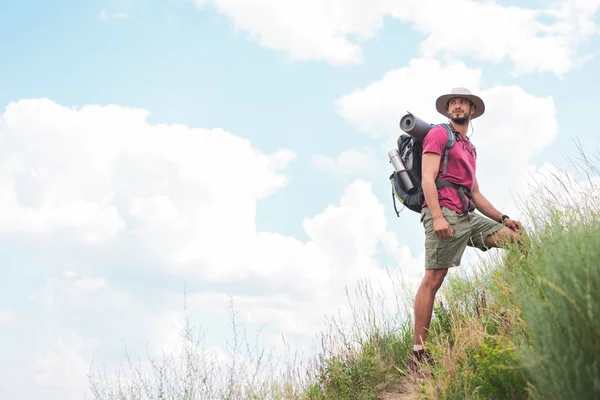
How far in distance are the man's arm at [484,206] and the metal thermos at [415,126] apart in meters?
0.84

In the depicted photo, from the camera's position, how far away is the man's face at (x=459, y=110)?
21.6 feet

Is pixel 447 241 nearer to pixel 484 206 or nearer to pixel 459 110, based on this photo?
pixel 484 206

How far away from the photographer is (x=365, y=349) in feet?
24.7

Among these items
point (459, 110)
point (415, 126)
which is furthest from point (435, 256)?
point (459, 110)

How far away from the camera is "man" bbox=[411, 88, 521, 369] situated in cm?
591

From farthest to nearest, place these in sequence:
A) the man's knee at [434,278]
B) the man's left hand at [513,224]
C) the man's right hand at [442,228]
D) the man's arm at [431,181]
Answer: the man's left hand at [513,224]
the man's knee at [434,278]
the man's arm at [431,181]
the man's right hand at [442,228]

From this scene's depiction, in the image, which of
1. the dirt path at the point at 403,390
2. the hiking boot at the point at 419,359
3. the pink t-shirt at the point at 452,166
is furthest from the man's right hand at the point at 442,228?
the dirt path at the point at 403,390

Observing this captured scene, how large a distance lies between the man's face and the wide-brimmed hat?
0.06m

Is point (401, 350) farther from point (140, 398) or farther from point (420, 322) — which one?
point (140, 398)

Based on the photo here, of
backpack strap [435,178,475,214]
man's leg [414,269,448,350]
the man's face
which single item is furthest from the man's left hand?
the man's face

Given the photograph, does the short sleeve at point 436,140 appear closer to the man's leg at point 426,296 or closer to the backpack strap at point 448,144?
the backpack strap at point 448,144

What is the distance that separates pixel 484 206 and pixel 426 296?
137 cm

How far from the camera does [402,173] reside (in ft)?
21.6

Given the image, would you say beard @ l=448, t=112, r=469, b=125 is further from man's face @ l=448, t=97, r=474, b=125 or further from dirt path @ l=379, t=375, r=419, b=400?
dirt path @ l=379, t=375, r=419, b=400
